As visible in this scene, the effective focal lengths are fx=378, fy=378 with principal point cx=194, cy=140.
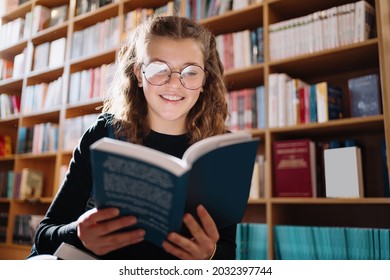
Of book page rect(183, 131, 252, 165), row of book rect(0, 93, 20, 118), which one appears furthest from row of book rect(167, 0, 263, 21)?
book page rect(183, 131, 252, 165)

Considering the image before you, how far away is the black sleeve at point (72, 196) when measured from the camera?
33.8 inches

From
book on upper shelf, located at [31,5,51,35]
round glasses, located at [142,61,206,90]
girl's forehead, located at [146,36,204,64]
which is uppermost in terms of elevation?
book on upper shelf, located at [31,5,51,35]

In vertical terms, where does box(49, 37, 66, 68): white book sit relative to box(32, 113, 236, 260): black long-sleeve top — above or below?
above

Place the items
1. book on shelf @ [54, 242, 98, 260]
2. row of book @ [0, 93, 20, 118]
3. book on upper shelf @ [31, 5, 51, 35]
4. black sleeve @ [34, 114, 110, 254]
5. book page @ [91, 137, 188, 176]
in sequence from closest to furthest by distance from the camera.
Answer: book page @ [91, 137, 188, 176] < book on shelf @ [54, 242, 98, 260] < black sleeve @ [34, 114, 110, 254] < row of book @ [0, 93, 20, 118] < book on upper shelf @ [31, 5, 51, 35]

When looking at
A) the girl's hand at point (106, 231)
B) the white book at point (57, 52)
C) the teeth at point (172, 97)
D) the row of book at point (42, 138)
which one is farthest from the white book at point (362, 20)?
the row of book at point (42, 138)

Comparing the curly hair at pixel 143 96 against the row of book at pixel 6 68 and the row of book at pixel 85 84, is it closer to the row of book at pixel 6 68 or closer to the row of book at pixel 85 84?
the row of book at pixel 6 68

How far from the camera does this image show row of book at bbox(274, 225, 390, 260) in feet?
4.66

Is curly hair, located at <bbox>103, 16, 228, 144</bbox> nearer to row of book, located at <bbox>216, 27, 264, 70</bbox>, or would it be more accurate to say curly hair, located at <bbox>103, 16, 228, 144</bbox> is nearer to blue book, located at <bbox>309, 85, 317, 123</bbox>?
blue book, located at <bbox>309, 85, 317, 123</bbox>

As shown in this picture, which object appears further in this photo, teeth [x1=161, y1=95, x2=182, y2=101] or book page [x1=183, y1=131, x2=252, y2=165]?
teeth [x1=161, y1=95, x2=182, y2=101]

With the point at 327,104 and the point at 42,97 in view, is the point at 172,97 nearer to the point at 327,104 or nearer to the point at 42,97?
the point at 327,104

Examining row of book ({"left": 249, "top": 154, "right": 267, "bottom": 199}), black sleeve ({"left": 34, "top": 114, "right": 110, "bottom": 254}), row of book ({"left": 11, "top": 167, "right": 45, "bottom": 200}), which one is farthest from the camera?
→ row of book ({"left": 11, "top": 167, "right": 45, "bottom": 200})

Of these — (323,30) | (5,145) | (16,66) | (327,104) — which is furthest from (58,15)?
(327,104)

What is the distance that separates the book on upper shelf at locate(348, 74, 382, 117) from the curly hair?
67 cm
